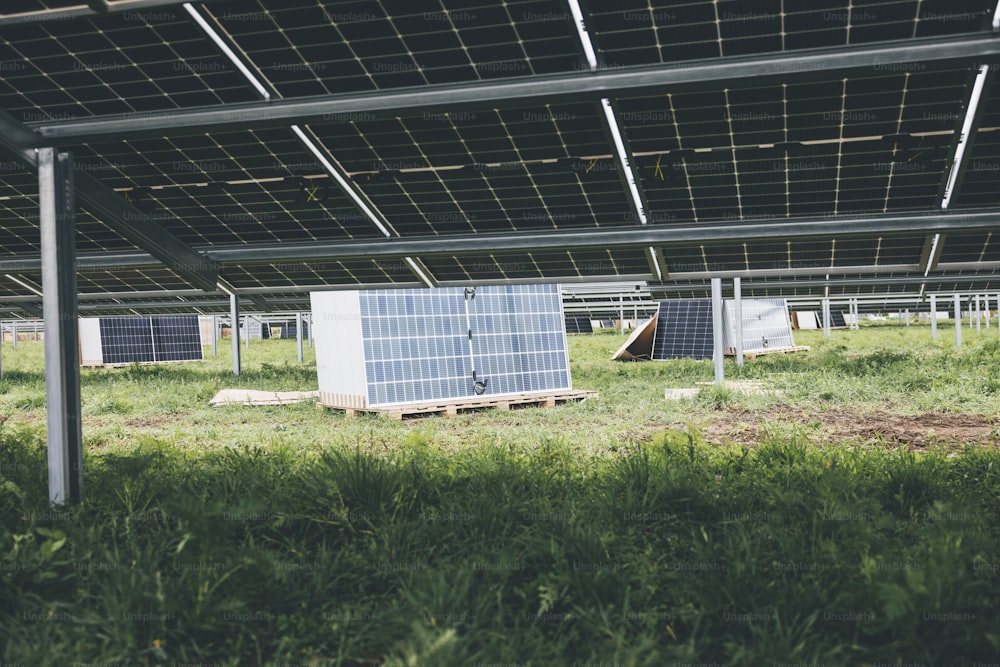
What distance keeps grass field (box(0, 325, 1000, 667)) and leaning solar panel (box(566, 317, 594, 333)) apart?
2125 inches

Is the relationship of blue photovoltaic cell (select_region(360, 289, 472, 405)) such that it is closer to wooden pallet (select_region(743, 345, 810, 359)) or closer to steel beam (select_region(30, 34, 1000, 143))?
steel beam (select_region(30, 34, 1000, 143))

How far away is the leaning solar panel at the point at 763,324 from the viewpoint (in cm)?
2878

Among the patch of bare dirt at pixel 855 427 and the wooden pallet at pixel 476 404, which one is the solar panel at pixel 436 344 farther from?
the patch of bare dirt at pixel 855 427

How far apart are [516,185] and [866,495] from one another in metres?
4.82

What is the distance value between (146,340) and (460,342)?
28296mm

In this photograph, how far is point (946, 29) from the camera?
17.1 ft

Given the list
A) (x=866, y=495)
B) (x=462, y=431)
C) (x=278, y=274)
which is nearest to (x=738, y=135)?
(x=866, y=495)

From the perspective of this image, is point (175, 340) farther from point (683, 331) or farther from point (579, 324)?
point (579, 324)

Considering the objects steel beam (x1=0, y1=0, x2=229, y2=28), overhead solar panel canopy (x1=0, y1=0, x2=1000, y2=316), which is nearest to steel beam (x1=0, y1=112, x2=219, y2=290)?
overhead solar panel canopy (x1=0, y1=0, x2=1000, y2=316)

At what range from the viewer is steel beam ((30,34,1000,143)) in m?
4.87

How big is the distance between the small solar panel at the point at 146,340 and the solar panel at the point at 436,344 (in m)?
24.4

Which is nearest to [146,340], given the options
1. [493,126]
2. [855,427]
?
[493,126]

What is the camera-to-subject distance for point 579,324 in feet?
209

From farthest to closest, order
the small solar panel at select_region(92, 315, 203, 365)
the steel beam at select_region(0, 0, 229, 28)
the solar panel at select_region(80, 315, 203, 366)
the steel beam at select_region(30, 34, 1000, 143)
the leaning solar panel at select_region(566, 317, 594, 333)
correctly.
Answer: the leaning solar panel at select_region(566, 317, 594, 333) → the small solar panel at select_region(92, 315, 203, 365) → the solar panel at select_region(80, 315, 203, 366) → the steel beam at select_region(0, 0, 229, 28) → the steel beam at select_region(30, 34, 1000, 143)
